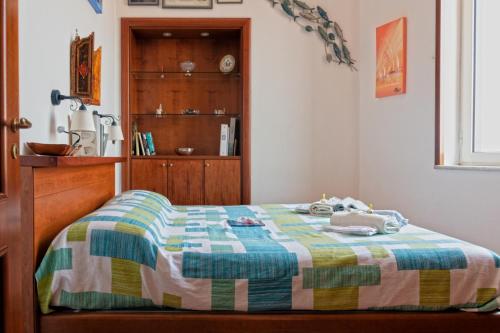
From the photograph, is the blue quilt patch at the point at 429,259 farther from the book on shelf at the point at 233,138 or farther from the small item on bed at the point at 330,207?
the book on shelf at the point at 233,138

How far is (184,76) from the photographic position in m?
4.26

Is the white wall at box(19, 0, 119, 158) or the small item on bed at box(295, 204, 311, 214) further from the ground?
the white wall at box(19, 0, 119, 158)

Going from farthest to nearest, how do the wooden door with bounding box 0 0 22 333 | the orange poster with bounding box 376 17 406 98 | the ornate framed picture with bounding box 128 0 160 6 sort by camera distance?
the ornate framed picture with bounding box 128 0 160 6, the orange poster with bounding box 376 17 406 98, the wooden door with bounding box 0 0 22 333

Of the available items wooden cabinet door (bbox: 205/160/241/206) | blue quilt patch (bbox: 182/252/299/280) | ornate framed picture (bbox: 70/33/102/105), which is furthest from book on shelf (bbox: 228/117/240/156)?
blue quilt patch (bbox: 182/252/299/280)

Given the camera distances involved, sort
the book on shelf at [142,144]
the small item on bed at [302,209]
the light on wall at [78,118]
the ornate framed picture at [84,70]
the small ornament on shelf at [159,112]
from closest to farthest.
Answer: the light on wall at [78,118], the ornate framed picture at [84,70], the small item on bed at [302,209], the book on shelf at [142,144], the small ornament on shelf at [159,112]

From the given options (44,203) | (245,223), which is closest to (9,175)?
(44,203)

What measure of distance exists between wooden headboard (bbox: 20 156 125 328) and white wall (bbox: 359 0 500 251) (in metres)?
2.13

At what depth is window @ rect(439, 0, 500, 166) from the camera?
2.91m

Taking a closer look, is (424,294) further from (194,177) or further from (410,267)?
(194,177)

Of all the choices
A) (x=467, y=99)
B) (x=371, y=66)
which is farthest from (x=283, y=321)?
(x=371, y=66)

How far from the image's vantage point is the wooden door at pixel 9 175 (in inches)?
44.6

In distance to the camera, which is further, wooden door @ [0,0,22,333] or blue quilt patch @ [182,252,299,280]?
blue quilt patch @ [182,252,299,280]

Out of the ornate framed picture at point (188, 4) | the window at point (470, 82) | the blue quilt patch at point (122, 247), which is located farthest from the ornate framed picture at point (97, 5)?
the window at point (470, 82)

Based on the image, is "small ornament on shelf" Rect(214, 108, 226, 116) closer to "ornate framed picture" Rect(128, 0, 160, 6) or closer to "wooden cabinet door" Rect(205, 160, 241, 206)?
"wooden cabinet door" Rect(205, 160, 241, 206)
